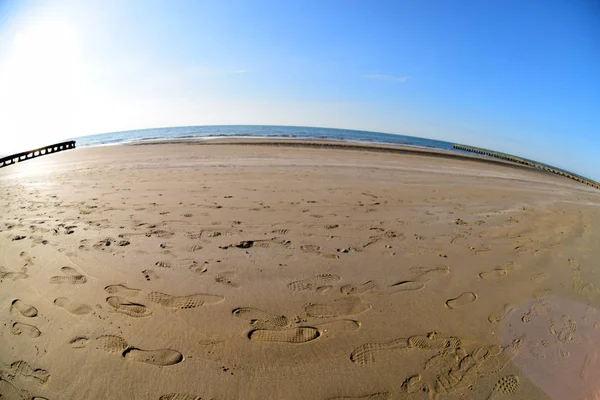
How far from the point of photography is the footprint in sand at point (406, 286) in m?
4.07

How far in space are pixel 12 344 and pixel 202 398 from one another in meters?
2.17

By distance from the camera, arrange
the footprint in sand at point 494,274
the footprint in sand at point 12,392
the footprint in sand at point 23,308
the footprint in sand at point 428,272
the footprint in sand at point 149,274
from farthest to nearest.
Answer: the footprint in sand at point 494,274
the footprint in sand at point 428,272
the footprint in sand at point 149,274
the footprint in sand at point 23,308
the footprint in sand at point 12,392

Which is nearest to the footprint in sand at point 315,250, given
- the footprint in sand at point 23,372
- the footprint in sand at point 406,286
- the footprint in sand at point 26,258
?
the footprint in sand at point 406,286

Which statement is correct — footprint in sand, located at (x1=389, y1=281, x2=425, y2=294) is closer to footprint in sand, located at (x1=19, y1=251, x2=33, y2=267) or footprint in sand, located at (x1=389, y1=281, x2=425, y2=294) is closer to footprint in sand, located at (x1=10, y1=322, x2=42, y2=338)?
footprint in sand, located at (x1=10, y1=322, x2=42, y2=338)

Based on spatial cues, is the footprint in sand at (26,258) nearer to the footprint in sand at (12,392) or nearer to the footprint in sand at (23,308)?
the footprint in sand at (23,308)

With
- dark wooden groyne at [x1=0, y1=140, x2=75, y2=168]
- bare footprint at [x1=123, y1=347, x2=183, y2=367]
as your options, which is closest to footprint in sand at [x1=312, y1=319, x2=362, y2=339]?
bare footprint at [x1=123, y1=347, x2=183, y2=367]

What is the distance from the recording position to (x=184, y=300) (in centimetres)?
369

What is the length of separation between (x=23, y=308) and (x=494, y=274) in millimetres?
6475

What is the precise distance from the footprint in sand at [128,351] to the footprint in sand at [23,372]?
312mm

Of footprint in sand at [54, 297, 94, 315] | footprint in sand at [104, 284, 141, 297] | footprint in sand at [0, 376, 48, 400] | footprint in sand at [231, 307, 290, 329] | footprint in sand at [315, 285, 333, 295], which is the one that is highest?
footprint in sand at [315, 285, 333, 295]

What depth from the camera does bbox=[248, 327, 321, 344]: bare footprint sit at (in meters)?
3.11

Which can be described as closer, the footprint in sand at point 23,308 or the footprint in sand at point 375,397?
the footprint in sand at point 375,397

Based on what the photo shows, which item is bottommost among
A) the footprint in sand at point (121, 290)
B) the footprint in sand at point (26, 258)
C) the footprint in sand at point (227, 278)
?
the footprint in sand at point (26, 258)

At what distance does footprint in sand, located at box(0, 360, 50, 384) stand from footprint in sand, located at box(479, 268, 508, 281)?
5.46m
